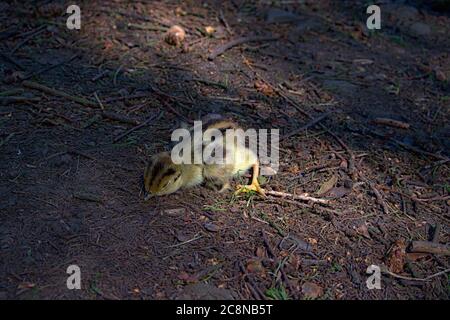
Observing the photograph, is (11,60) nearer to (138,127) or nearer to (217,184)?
(138,127)

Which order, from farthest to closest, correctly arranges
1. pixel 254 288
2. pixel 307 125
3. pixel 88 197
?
pixel 307 125
pixel 88 197
pixel 254 288

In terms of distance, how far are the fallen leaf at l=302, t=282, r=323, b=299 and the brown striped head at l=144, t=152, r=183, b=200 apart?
54.1 inches

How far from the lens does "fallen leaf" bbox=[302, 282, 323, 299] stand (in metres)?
3.99

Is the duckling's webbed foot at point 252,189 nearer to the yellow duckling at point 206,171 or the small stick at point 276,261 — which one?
the yellow duckling at point 206,171

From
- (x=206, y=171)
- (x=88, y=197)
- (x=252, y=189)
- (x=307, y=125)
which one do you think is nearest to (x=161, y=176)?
(x=206, y=171)

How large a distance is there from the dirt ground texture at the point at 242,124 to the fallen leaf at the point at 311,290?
0.02 metres

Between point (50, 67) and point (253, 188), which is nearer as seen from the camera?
point (253, 188)

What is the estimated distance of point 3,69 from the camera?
6.12 metres

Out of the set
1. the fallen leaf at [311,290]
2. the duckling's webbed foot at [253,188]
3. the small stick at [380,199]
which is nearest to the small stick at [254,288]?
the fallen leaf at [311,290]

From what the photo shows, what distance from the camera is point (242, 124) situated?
5688mm

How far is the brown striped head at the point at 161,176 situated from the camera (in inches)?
181

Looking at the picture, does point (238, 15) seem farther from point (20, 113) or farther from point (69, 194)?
point (69, 194)

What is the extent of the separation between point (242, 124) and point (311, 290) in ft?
6.99

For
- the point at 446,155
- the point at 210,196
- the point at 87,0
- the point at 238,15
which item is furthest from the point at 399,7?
the point at 210,196
